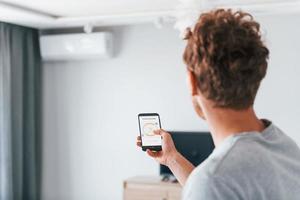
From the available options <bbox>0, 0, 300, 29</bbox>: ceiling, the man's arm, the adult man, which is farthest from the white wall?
the adult man

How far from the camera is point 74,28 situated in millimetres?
4664

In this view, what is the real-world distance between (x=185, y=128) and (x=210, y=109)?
10.6 feet

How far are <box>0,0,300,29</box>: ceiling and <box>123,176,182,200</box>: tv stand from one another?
1379 millimetres

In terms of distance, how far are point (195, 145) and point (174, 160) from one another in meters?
2.58

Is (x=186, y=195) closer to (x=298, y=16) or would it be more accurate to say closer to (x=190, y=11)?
(x=190, y=11)

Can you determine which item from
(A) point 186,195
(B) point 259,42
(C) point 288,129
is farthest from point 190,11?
(C) point 288,129

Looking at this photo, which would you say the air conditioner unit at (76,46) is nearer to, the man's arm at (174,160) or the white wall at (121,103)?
the white wall at (121,103)

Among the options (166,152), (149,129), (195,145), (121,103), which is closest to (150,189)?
(195,145)

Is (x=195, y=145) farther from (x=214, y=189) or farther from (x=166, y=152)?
(x=214, y=189)

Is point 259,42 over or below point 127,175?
over

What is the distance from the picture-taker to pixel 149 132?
193 centimetres

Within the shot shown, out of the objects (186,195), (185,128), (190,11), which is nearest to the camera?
(186,195)

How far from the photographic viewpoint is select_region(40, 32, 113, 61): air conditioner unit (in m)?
4.30

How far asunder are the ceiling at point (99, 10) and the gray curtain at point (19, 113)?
220 millimetres
